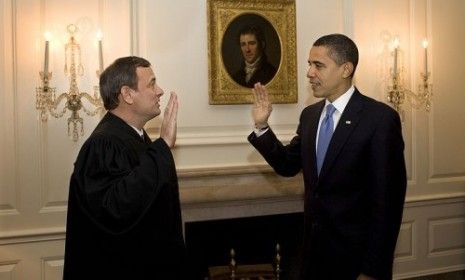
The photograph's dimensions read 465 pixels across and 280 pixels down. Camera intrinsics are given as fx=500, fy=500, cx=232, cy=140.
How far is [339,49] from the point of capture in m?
2.48

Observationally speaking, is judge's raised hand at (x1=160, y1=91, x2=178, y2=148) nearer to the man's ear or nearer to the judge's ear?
the man's ear

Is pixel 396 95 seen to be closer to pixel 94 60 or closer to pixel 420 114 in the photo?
pixel 420 114

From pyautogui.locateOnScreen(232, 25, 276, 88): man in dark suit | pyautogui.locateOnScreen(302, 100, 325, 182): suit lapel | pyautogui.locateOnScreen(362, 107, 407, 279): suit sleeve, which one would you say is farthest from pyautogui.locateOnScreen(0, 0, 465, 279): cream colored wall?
pyautogui.locateOnScreen(362, 107, 407, 279): suit sleeve

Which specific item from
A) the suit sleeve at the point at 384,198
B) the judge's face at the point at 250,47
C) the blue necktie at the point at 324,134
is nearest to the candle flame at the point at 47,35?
the judge's face at the point at 250,47

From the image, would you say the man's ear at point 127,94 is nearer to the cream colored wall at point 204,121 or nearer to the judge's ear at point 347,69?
the judge's ear at point 347,69

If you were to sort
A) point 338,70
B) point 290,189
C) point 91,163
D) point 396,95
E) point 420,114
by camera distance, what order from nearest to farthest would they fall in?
point 91,163 < point 338,70 < point 290,189 < point 396,95 < point 420,114

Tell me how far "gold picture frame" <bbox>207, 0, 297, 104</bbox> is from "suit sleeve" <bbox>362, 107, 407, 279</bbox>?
1.55 m

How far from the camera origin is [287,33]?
3.79 meters

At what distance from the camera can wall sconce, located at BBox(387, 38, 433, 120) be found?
4.01 metres

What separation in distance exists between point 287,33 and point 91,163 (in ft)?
7.40

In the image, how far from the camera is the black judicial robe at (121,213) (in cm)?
190

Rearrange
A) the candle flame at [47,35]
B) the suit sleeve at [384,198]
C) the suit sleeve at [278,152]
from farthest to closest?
the candle flame at [47,35]
the suit sleeve at [278,152]
the suit sleeve at [384,198]

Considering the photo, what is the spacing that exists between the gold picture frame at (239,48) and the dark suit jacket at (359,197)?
1.39 m

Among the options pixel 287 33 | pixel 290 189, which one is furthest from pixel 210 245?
pixel 287 33
